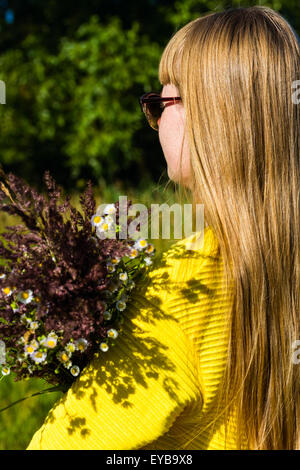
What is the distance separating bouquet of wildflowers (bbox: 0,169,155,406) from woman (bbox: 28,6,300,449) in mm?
65

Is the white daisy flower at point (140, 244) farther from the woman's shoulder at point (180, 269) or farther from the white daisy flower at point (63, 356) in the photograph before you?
the white daisy flower at point (63, 356)

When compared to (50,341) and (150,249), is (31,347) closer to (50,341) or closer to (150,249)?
(50,341)

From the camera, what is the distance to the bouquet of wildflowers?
1192mm

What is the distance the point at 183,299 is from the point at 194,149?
39 cm

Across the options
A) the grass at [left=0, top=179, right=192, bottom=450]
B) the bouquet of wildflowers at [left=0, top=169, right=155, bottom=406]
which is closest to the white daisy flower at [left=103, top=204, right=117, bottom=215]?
the bouquet of wildflowers at [left=0, top=169, right=155, bottom=406]

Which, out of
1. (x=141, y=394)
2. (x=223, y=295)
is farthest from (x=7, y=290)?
(x=223, y=295)

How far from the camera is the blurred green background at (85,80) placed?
229 inches

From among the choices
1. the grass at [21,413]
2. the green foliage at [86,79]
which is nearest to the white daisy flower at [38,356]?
the grass at [21,413]

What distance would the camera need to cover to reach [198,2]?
5.86 m

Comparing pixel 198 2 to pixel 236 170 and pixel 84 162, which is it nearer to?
pixel 84 162

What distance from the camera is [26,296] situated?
1.19m

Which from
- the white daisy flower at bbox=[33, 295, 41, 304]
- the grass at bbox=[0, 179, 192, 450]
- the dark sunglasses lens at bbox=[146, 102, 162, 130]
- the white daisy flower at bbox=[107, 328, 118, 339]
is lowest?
the grass at bbox=[0, 179, 192, 450]

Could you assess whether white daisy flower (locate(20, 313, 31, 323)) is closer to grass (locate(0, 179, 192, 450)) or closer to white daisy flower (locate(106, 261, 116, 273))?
white daisy flower (locate(106, 261, 116, 273))
